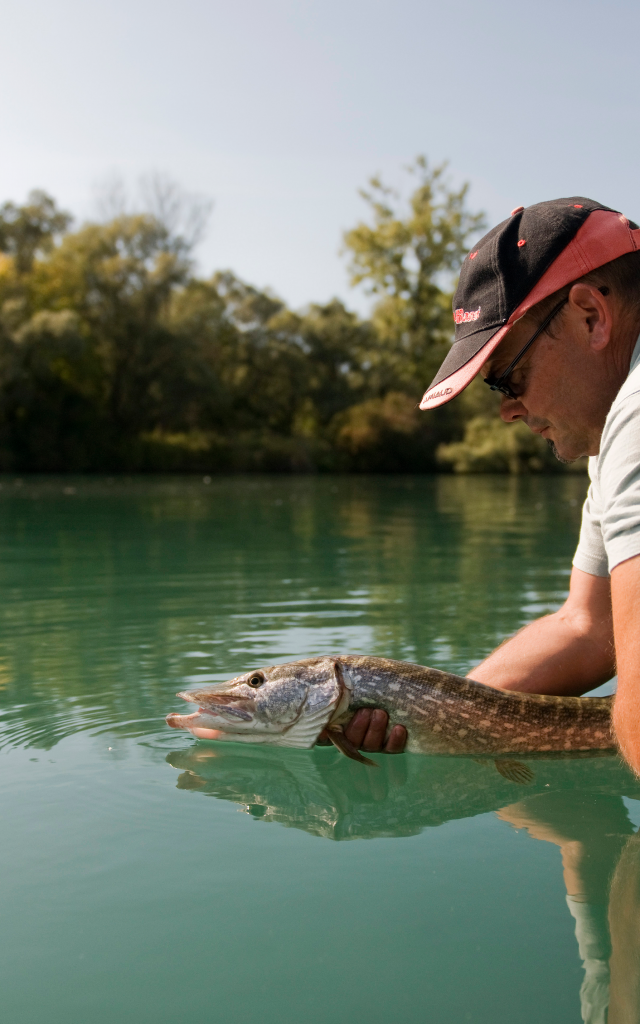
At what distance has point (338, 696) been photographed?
3688mm

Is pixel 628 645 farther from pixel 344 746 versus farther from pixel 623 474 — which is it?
pixel 344 746

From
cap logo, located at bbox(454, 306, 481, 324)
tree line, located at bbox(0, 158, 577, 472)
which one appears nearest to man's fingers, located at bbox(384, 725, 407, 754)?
cap logo, located at bbox(454, 306, 481, 324)

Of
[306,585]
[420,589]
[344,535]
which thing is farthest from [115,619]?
[344,535]

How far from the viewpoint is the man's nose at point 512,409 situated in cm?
318

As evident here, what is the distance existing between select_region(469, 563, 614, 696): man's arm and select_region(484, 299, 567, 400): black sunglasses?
4.06 feet

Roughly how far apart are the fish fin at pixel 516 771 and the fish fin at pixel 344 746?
1.69 ft

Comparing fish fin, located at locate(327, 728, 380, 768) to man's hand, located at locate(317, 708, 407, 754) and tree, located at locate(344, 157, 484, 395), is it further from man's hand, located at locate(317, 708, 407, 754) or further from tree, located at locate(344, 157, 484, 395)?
tree, located at locate(344, 157, 484, 395)


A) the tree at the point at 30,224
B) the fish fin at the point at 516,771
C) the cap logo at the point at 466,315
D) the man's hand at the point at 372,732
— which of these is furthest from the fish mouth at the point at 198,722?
the tree at the point at 30,224

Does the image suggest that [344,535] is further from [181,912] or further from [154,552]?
[181,912]

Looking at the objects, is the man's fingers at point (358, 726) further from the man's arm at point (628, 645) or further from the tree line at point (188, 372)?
the tree line at point (188, 372)

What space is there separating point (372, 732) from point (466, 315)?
68.4 inches

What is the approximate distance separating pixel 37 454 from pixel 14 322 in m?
7.25

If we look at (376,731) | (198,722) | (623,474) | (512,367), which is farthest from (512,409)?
(198,722)

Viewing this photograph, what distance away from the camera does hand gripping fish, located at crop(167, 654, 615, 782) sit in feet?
12.2
